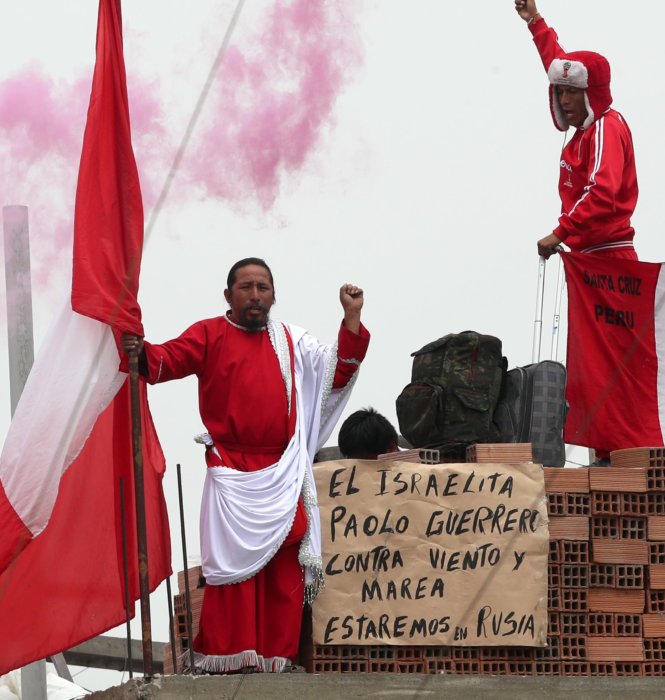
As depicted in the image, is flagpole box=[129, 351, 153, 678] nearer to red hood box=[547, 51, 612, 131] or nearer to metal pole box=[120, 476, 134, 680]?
metal pole box=[120, 476, 134, 680]

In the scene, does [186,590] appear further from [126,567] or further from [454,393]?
[454,393]

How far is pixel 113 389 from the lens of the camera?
27.4 feet

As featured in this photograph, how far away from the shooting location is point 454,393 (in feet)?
30.6

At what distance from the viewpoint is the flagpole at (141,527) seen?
7.78 meters

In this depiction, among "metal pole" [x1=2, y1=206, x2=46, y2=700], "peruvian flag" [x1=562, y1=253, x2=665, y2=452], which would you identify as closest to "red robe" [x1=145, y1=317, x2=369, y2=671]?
"peruvian flag" [x1=562, y1=253, x2=665, y2=452]

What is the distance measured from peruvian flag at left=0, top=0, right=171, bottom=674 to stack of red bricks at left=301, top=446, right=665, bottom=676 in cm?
128

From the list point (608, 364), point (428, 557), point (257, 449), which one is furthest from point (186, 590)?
point (608, 364)

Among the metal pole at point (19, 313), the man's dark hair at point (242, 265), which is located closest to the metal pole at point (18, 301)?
the metal pole at point (19, 313)

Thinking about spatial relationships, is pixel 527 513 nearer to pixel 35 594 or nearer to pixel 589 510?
pixel 589 510

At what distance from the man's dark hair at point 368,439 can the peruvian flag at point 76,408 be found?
1273 millimetres

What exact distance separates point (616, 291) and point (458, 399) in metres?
1.13

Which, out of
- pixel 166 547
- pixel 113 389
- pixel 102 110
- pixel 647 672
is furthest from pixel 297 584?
pixel 102 110

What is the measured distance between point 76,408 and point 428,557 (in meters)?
1.87

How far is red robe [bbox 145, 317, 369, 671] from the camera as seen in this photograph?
8266mm
